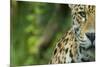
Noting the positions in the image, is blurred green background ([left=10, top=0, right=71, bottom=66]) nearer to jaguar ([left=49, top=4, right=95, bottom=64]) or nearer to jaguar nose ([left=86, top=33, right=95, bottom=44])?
jaguar ([left=49, top=4, right=95, bottom=64])

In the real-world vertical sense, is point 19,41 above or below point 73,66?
above

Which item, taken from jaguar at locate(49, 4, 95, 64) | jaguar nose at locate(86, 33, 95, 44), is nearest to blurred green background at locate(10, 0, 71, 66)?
jaguar at locate(49, 4, 95, 64)

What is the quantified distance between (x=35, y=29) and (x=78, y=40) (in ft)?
1.37

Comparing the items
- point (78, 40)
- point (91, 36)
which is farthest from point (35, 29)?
point (91, 36)

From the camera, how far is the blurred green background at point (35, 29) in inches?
57.9

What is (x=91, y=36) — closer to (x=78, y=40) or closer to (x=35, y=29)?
(x=78, y=40)

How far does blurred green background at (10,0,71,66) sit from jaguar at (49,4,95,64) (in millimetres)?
51
